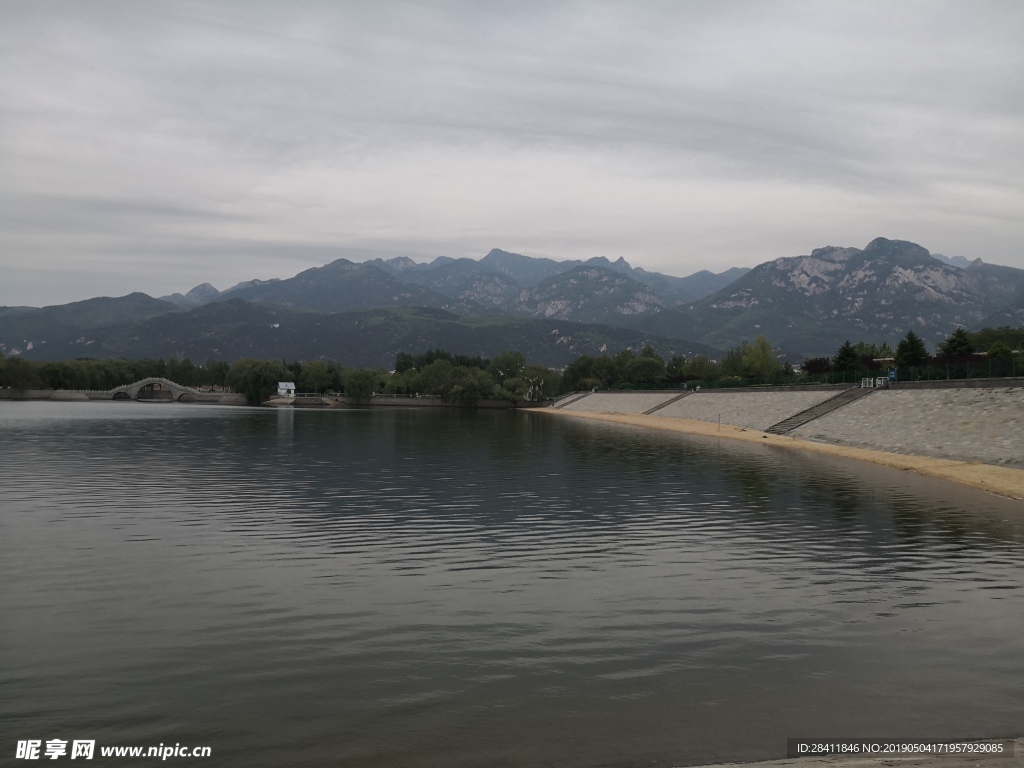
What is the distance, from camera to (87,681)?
48.5 ft

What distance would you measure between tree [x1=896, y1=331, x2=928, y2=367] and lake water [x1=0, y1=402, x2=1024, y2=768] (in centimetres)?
6669

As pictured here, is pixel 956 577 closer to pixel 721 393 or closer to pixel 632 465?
pixel 632 465

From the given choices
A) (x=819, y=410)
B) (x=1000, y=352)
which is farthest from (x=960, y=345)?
(x=819, y=410)

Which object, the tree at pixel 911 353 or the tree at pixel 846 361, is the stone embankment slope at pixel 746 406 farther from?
the tree at pixel 911 353

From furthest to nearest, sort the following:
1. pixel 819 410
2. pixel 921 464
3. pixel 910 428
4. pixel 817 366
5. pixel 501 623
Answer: pixel 817 366 → pixel 819 410 → pixel 910 428 → pixel 921 464 → pixel 501 623

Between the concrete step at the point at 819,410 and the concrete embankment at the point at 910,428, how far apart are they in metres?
0.25

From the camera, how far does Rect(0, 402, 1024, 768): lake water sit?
13.0m

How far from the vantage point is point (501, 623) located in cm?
1886

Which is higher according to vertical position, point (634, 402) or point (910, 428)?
point (910, 428)

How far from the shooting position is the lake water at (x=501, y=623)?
42.8 feet

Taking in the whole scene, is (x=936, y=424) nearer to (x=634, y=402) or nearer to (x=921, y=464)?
(x=921, y=464)

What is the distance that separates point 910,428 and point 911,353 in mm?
39703

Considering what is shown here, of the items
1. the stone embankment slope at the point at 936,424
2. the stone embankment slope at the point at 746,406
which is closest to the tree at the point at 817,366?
the stone embankment slope at the point at 746,406

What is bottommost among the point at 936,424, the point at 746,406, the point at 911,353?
the point at 746,406
